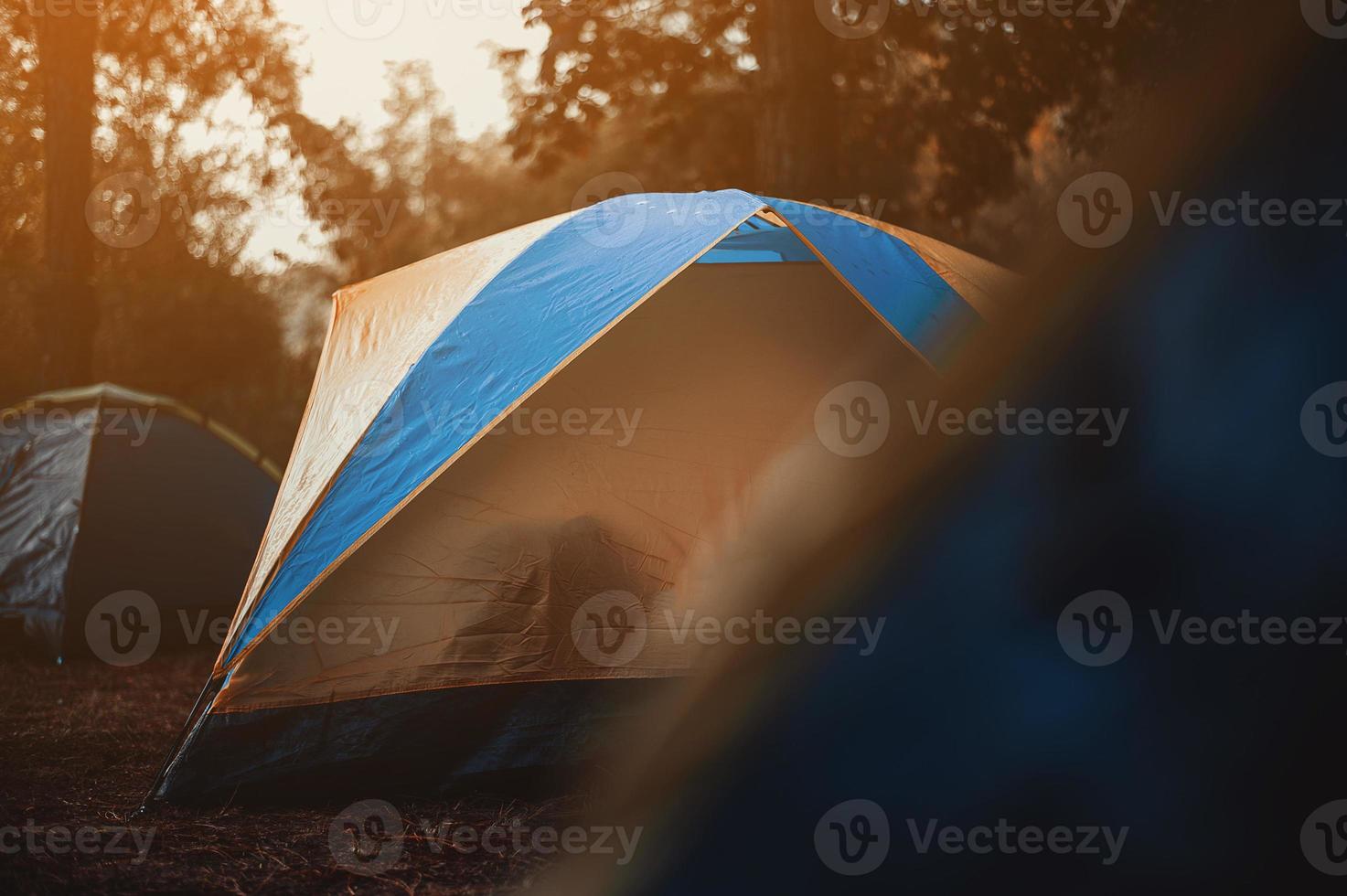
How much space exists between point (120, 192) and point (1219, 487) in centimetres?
1147

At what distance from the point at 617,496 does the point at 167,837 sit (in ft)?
6.19

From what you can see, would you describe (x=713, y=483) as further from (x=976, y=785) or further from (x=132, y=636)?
(x=132, y=636)

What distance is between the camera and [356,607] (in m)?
3.60

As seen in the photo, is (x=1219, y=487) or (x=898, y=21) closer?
(x=1219, y=487)

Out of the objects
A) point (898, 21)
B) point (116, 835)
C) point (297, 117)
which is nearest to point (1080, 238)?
point (116, 835)

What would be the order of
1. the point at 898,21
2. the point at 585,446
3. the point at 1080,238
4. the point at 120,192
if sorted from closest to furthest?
the point at 1080,238 < the point at 585,446 < the point at 898,21 < the point at 120,192

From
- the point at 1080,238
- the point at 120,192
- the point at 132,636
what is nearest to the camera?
the point at 1080,238
